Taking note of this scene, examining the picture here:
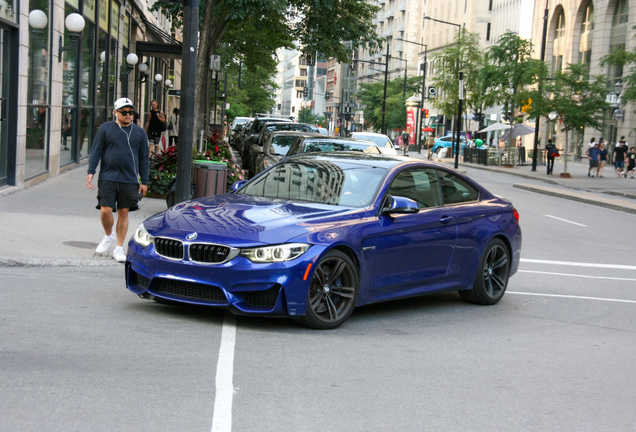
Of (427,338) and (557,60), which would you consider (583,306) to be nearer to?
(427,338)

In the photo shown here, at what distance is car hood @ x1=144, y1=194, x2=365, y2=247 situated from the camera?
21.3ft

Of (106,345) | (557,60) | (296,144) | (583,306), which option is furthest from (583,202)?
(557,60)

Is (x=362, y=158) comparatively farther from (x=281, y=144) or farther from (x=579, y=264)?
(x=281, y=144)

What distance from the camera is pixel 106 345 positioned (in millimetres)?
5922

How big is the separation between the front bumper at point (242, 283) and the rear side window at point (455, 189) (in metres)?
2.22

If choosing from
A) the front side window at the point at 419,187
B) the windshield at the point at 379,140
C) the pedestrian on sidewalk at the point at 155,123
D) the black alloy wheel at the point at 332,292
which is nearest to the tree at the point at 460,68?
the windshield at the point at 379,140

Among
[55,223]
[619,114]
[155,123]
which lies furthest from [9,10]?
[619,114]

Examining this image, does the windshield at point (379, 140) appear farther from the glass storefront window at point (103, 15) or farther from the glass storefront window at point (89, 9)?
the glass storefront window at point (89, 9)

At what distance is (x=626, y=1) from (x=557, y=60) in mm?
11251

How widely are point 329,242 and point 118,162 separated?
11.7 feet

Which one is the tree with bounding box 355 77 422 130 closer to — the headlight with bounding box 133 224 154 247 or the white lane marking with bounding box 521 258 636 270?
the white lane marking with bounding box 521 258 636 270

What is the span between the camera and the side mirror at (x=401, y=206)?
726 centimetres

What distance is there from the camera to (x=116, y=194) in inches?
369

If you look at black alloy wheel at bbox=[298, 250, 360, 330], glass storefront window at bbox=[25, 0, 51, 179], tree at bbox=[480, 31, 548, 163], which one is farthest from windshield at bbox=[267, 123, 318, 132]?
black alloy wheel at bbox=[298, 250, 360, 330]
